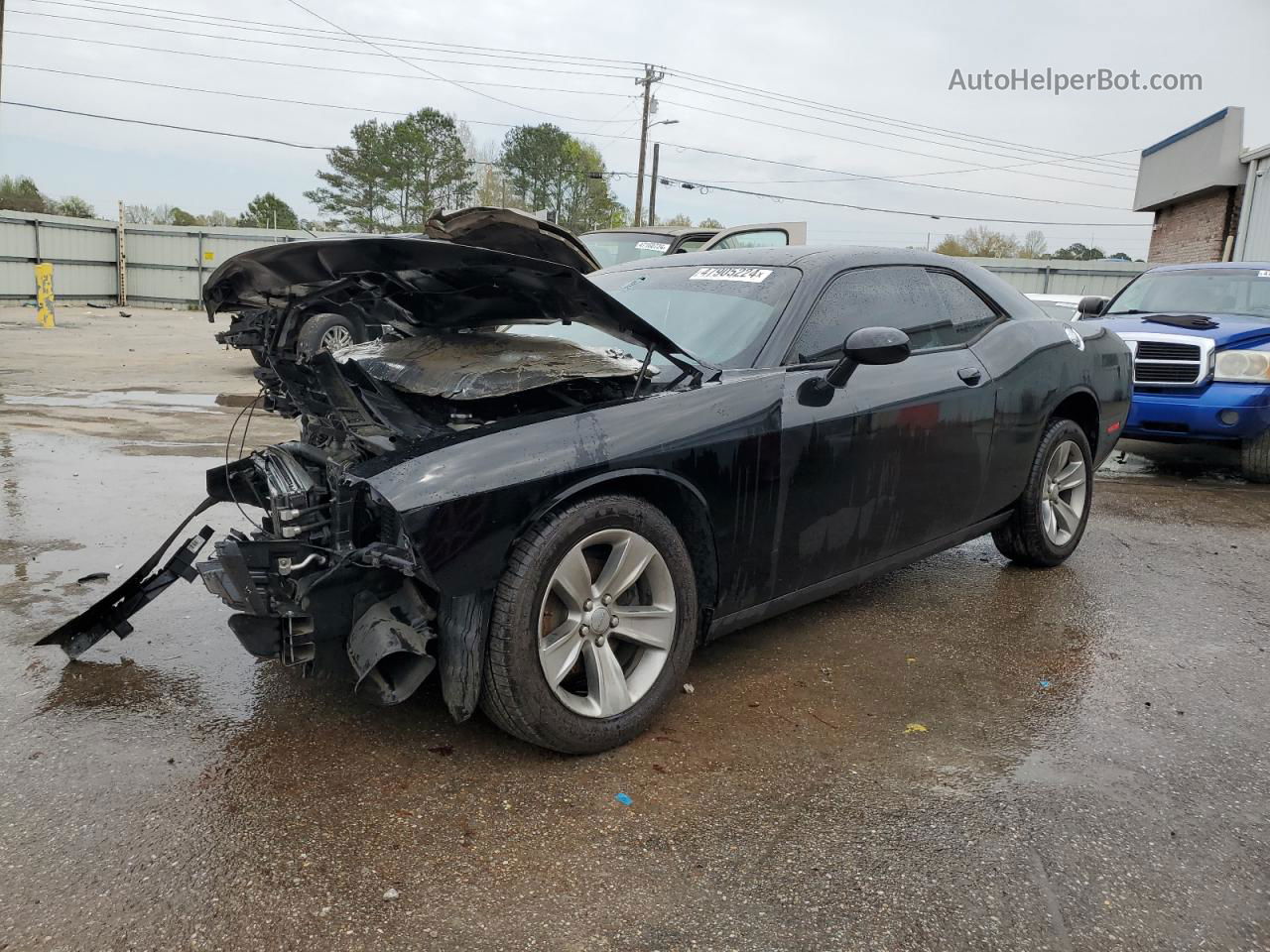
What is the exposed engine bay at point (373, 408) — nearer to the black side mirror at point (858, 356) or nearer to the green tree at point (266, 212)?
the black side mirror at point (858, 356)

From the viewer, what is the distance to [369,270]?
2621 mm

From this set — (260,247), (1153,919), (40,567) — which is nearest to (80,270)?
(40,567)

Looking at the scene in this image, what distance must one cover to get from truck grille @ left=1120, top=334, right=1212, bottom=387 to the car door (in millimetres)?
4234

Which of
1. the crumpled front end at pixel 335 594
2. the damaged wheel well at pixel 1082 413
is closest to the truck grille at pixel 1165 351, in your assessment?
the damaged wheel well at pixel 1082 413

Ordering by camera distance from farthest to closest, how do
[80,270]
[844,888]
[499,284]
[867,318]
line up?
[80,270] < [867,318] < [499,284] < [844,888]

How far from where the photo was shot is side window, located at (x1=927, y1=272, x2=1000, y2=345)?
4.12 m

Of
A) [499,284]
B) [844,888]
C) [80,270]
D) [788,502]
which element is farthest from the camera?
[80,270]

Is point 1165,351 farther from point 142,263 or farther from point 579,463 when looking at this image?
point 142,263

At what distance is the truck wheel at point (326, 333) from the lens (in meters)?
3.00

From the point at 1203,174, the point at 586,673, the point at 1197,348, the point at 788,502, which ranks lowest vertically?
the point at 586,673

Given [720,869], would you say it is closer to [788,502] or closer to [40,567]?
[788,502]

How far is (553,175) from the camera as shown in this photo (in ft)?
163

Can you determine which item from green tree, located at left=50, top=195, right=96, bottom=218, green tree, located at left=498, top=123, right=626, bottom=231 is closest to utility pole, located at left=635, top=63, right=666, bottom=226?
green tree, located at left=498, top=123, right=626, bottom=231

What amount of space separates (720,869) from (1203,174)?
24074 mm
